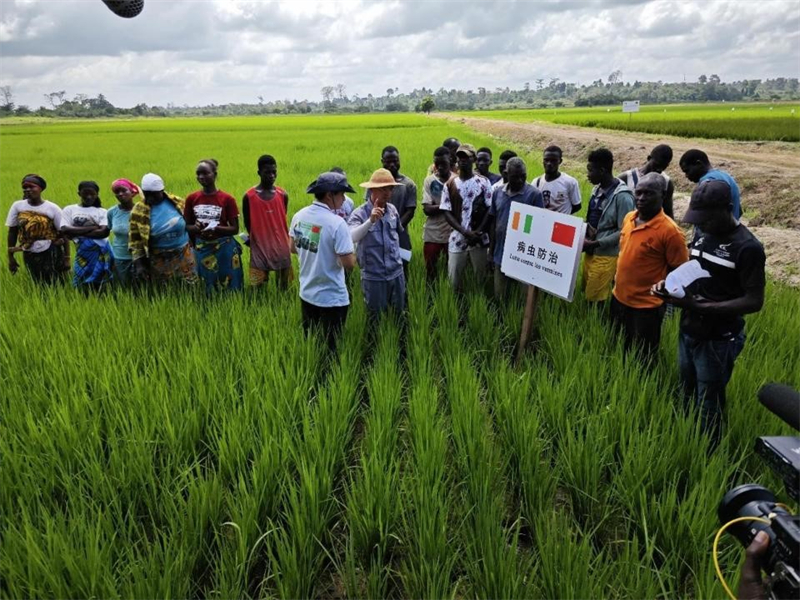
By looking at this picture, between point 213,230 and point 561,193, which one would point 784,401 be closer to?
point 561,193

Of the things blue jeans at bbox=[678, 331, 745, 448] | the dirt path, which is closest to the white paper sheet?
blue jeans at bbox=[678, 331, 745, 448]

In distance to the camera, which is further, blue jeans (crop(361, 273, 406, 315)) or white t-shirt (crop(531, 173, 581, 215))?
white t-shirt (crop(531, 173, 581, 215))

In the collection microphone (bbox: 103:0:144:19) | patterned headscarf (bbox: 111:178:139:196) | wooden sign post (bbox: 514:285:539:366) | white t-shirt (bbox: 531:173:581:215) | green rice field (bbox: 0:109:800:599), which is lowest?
green rice field (bbox: 0:109:800:599)

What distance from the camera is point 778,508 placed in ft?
3.96

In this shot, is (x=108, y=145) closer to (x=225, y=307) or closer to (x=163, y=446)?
(x=225, y=307)

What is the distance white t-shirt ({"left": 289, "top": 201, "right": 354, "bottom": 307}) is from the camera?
3.27m

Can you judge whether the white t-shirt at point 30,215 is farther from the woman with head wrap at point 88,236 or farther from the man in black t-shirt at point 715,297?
the man in black t-shirt at point 715,297

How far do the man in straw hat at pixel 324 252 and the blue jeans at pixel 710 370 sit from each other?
2.10m

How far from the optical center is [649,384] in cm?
289

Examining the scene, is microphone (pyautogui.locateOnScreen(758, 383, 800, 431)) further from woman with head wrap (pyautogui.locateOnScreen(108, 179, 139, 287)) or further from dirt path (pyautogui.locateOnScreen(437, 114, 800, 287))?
dirt path (pyautogui.locateOnScreen(437, 114, 800, 287))

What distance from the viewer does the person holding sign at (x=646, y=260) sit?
2932 mm

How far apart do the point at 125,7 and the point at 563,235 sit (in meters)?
2.84

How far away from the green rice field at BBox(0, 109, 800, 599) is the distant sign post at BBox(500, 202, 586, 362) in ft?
1.28

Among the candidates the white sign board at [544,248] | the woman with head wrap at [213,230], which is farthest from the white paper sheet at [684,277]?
the woman with head wrap at [213,230]
